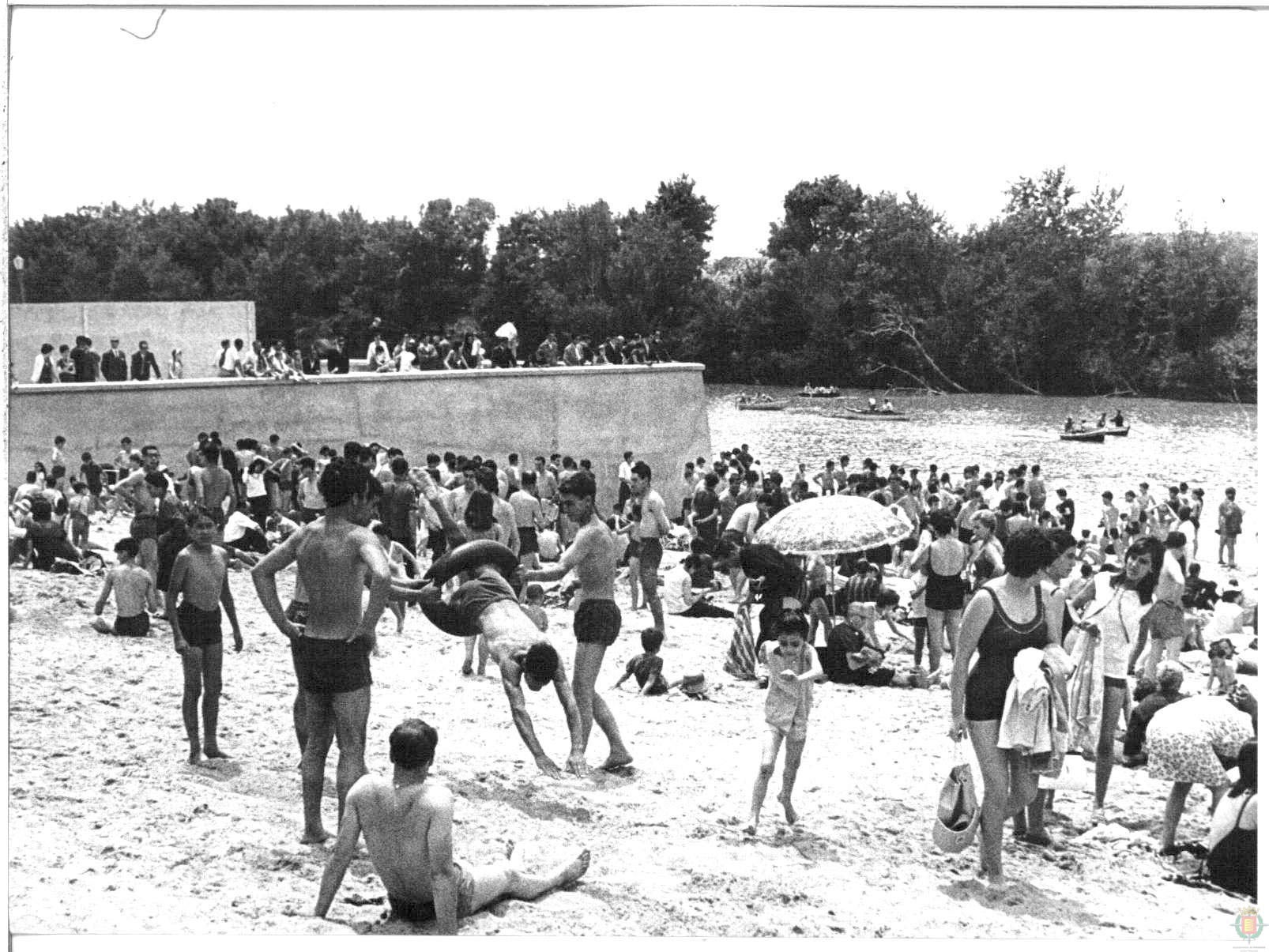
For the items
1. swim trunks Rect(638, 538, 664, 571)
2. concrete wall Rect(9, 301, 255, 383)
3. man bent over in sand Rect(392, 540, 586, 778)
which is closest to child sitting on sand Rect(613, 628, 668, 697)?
swim trunks Rect(638, 538, 664, 571)

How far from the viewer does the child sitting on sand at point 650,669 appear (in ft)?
31.7

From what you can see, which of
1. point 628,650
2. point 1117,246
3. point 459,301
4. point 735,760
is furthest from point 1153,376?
point 735,760

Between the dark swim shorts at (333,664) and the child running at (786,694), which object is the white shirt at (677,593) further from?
the dark swim shorts at (333,664)

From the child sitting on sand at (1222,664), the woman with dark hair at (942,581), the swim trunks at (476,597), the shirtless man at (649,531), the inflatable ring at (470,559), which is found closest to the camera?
the inflatable ring at (470,559)

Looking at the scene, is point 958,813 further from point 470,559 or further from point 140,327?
point 140,327

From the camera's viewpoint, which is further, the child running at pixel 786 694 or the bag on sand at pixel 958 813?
the child running at pixel 786 694

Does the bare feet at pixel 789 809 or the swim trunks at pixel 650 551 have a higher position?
the swim trunks at pixel 650 551

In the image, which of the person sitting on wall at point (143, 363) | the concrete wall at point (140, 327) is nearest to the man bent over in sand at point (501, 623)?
the person sitting on wall at point (143, 363)

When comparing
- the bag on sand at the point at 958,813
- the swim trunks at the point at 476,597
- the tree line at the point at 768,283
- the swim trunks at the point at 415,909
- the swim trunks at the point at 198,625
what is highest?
the tree line at the point at 768,283

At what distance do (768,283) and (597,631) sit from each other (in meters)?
43.9

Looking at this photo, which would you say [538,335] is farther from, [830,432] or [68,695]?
[68,695]

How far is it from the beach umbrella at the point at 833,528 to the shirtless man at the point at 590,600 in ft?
13.6

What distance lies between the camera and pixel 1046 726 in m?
5.90

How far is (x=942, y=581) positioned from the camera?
9.98 metres
